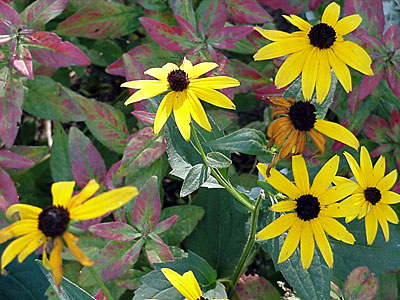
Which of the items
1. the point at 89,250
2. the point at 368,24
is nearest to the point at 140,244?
the point at 89,250

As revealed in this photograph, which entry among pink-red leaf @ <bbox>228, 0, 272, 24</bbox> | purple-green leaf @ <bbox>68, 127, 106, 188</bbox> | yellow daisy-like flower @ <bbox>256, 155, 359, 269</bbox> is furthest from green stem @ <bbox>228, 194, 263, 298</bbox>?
pink-red leaf @ <bbox>228, 0, 272, 24</bbox>

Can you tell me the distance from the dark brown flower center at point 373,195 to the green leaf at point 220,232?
471 millimetres

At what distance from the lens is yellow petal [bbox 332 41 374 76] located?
990mm

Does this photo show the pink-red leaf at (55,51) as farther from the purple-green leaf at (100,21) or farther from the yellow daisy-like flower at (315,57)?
the yellow daisy-like flower at (315,57)

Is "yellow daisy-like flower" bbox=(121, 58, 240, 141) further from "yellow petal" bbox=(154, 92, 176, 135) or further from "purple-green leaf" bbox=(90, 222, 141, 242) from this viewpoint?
"purple-green leaf" bbox=(90, 222, 141, 242)

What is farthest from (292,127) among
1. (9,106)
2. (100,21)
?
(100,21)

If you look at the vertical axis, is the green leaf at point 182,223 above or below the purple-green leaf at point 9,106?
below

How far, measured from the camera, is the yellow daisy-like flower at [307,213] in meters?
0.88

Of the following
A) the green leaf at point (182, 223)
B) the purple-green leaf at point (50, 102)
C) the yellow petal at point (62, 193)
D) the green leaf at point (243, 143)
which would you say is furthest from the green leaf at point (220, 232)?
the yellow petal at point (62, 193)

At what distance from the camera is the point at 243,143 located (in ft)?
2.98

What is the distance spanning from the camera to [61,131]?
56.4 inches

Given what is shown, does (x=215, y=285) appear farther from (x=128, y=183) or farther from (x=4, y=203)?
(x=4, y=203)

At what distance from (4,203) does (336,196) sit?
0.68m

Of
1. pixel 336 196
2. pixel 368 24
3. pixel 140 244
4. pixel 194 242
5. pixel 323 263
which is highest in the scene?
pixel 368 24
